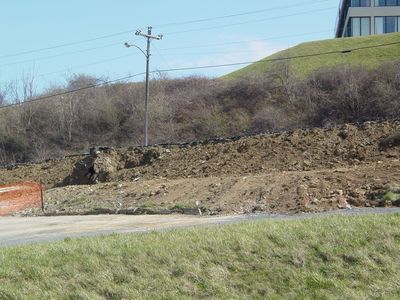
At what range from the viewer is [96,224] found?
16812 millimetres

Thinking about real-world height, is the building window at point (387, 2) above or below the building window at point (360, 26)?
above

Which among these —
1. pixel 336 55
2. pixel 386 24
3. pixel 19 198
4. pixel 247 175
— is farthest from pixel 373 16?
pixel 247 175

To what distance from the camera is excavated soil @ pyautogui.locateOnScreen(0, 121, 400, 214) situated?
16.4m

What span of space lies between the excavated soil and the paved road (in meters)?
0.99

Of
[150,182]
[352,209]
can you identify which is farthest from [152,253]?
[150,182]

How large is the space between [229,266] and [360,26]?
73.5 meters

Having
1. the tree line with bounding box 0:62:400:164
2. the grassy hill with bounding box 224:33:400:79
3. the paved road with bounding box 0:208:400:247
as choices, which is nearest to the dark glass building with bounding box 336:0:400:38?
the grassy hill with bounding box 224:33:400:79

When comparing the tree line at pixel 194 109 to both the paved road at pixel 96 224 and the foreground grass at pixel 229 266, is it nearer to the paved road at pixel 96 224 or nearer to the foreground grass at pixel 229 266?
the paved road at pixel 96 224

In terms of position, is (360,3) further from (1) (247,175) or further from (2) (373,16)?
(1) (247,175)

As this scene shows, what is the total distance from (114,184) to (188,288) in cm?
1708

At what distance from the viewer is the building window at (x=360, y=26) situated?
77000 millimetres

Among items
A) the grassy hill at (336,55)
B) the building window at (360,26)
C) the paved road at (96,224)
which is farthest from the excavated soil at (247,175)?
the building window at (360,26)

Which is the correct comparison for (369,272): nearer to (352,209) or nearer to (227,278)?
(227,278)

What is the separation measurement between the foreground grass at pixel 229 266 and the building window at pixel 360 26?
71.3 meters
